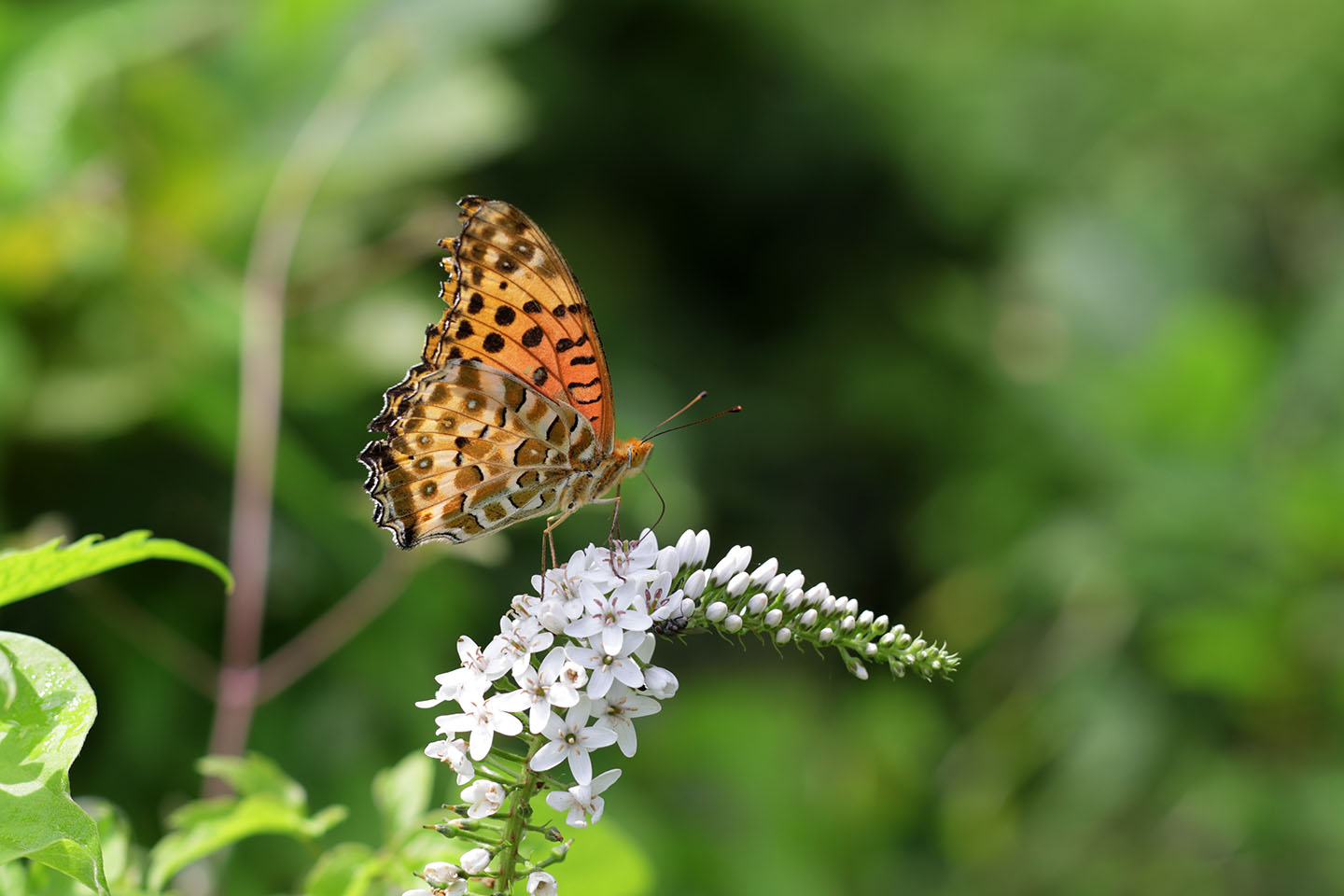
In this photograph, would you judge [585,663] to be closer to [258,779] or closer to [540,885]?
[540,885]

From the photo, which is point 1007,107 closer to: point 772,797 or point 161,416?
point 772,797

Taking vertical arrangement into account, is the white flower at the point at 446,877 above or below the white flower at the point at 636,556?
below

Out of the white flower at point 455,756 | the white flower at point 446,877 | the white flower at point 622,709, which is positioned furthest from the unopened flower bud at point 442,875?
the white flower at point 622,709

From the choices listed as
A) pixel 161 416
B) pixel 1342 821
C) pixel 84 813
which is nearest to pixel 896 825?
pixel 1342 821

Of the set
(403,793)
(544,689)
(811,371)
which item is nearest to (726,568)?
(544,689)

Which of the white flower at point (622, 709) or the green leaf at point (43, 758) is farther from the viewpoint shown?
the white flower at point (622, 709)

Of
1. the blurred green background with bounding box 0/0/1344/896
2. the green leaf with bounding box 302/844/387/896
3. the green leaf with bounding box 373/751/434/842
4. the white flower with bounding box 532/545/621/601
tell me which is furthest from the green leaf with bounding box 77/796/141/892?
the blurred green background with bounding box 0/0/1344/896

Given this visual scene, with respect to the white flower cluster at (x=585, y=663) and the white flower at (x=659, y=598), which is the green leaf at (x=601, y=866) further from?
the white flower at (x=659, y=598)

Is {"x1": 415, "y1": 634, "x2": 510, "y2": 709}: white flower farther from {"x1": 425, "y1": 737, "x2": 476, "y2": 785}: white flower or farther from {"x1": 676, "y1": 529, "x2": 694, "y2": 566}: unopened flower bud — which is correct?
{"x1": 676, "y1": 529, "x2": 694, "y2": 566}: unopened flower bud
